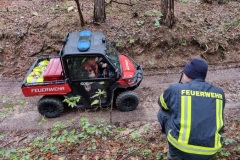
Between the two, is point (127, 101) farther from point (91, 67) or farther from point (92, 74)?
point (91, 67)

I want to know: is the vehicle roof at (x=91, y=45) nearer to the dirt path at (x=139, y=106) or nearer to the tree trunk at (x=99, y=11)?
the dirt path at (x=139, y=106)

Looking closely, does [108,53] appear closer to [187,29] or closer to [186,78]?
[186,78]

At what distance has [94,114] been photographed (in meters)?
6.78

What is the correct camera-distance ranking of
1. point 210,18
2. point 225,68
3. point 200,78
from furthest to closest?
point 210,18
point 225,68
point 200,78

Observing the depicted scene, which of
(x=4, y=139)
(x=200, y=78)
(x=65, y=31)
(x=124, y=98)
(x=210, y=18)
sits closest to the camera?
(x=200, y=78)

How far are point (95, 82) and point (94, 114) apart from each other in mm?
862

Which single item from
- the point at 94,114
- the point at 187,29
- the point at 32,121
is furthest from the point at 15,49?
the point at 187,29

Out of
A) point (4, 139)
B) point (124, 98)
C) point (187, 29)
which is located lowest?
point (4, 139)

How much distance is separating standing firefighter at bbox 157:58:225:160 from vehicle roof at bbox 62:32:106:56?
315cm

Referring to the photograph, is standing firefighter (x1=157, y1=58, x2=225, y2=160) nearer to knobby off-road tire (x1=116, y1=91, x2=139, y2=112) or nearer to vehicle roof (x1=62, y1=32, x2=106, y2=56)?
vehicle roof (x1=62, y1=32, x2=106, y2=56)

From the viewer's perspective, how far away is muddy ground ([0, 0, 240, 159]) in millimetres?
8398

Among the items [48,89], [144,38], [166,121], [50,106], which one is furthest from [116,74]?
[144,38]

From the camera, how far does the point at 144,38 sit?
9.01m

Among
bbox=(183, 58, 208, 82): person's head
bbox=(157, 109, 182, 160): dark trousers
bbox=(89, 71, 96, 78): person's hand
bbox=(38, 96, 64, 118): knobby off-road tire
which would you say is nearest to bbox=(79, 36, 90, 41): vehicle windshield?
bbox=(89, 71, 96, 78): person's hand
